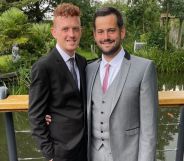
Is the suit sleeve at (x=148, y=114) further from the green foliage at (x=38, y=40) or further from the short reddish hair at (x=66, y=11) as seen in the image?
the green foliage at (x=38, y=40)

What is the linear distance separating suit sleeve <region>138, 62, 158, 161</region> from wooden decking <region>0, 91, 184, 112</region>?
0.43m

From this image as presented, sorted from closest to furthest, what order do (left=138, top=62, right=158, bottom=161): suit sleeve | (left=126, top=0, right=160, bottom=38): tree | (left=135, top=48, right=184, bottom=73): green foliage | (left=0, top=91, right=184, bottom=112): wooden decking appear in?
(left=138, top=62, right=158, bottom=161): suit sleeve
(left=0, top=91, right=184, bottom=112): wooden decking
(left=135, top=48, right=184, bottom=73): green foliage
(left=126, top=0, right=160, bottom=38): tree

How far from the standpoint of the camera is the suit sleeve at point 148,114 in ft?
5.52

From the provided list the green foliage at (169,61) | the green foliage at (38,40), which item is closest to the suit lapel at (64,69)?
the green foliage at (38,40)

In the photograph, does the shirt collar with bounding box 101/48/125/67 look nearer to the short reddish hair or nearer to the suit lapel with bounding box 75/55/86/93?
the suit lapel with bounding box 75/55/86/93

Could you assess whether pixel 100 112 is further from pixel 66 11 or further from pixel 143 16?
pixel 143 16

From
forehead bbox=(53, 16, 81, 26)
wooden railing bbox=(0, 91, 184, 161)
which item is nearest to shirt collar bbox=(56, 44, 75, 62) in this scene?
forehead bbox=(53, 16, 81, 26)

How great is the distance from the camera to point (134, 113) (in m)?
1.73

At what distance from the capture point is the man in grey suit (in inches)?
67.1

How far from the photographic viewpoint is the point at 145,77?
169 centimetres

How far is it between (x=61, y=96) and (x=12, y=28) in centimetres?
750

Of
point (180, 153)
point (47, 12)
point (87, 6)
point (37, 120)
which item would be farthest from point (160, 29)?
point (37, 120)

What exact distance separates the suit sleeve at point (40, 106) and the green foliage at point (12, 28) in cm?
717

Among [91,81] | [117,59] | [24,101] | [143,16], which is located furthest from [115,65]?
[143,16]
